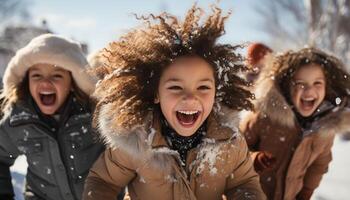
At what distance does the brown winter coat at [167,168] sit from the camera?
2.47 m

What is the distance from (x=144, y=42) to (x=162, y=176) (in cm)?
71

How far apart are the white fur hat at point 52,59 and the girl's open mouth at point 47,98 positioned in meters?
0.21

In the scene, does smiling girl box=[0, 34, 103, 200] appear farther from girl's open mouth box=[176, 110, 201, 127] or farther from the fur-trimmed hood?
girl's open mouth box=[176, 110, 201, 127]

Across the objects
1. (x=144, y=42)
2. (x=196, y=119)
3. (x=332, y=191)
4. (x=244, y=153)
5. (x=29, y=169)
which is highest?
(x=144, y=42)

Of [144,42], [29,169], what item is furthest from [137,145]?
[29,169]

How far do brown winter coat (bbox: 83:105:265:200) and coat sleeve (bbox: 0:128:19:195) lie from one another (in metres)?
1.02

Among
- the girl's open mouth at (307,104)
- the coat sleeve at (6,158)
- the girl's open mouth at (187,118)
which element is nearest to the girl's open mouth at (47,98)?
the coat sleeve at (6,158)

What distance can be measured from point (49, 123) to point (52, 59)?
0.44 m

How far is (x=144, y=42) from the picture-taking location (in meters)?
2.50

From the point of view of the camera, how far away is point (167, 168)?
2.45 metres

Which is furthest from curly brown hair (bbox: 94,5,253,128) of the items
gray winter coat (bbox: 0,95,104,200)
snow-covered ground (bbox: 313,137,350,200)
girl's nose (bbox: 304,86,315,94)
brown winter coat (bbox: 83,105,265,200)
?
snow-covered ground (bbox: 313,137,350,200)

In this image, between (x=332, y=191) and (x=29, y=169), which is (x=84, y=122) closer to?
(x=29, y=169)

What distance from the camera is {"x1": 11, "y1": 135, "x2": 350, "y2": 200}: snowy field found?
589 cm

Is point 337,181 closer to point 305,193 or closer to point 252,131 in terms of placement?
point 305,193
